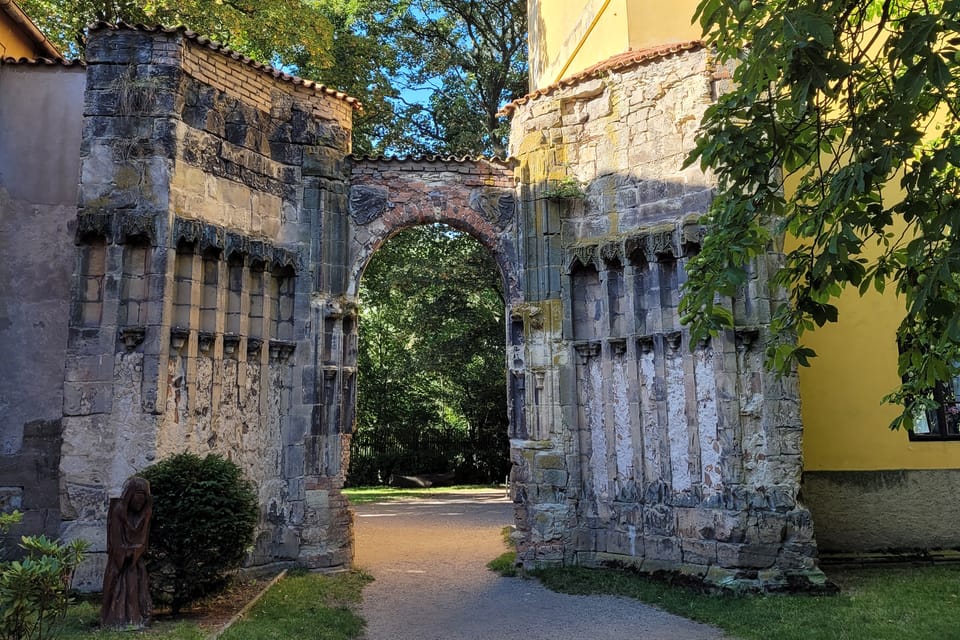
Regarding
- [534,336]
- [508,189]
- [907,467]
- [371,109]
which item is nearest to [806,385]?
[907,467]

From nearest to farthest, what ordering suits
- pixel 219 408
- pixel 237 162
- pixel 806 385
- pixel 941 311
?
pixel 941 311 → pixel 219 408 → pixel 237 162 → pixel 806 385

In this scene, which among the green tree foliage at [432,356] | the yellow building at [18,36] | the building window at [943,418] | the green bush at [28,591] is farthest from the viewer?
the green tree foliage at [432,356]

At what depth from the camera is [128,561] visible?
643 cm

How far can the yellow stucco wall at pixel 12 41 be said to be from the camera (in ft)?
34.0

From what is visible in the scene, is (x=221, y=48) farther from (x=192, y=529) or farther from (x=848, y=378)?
(x=848, y=378)

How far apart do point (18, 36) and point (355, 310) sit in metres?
6.73

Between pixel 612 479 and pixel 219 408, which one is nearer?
pixel 219 408

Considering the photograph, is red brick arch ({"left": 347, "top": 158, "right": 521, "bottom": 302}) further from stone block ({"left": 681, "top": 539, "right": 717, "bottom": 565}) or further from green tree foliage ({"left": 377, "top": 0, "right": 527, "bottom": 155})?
green tree foliage ({"left": 377, "top": 0, "right": 527, "bottom": 155})

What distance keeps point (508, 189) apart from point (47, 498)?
728cm

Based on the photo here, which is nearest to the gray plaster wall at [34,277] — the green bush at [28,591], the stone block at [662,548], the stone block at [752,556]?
the green bush at [28,591]

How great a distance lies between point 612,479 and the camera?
9516 mm

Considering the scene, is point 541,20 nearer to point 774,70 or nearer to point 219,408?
point 219,408

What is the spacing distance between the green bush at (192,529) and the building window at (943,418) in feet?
29.5

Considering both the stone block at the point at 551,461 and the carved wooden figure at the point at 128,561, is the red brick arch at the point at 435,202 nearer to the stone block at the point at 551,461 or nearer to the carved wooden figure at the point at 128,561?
the stone block at the point at 551,461
